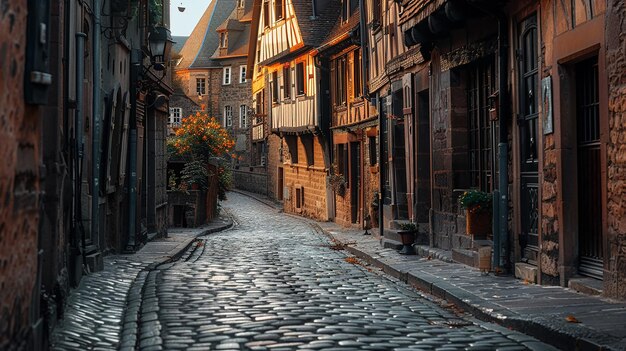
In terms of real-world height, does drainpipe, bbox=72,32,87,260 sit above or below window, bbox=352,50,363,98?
below

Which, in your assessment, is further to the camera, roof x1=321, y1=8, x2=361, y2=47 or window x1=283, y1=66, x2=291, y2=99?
window x1=283, y1=66, x2=291, y2=99

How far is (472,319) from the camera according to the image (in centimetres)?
988

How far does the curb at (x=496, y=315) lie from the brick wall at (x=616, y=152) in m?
1.07

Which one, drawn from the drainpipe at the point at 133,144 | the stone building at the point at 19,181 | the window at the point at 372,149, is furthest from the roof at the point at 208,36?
the stone building at the point at 19,181

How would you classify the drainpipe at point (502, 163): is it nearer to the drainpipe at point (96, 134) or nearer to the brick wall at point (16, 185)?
the drainpipe at point (96, 134)

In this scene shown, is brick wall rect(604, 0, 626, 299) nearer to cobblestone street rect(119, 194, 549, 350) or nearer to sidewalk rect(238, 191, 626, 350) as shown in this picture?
sidewalk rect(238, 191, 626, 350)

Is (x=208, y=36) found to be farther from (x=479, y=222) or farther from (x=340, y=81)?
(x=479, y=222)

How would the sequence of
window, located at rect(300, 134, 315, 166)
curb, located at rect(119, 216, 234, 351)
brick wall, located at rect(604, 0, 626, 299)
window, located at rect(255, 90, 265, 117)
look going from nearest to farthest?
curb, located at rect(119, 216, 234, 351)
brick wall, located at rect(604, 0, 626, 299)
window, located at rect(300, 134, 315, 166)
window, located at rect(255, 90, 265, 117)

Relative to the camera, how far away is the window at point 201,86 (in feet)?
244

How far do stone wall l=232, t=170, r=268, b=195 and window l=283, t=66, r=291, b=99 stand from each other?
47.0ft

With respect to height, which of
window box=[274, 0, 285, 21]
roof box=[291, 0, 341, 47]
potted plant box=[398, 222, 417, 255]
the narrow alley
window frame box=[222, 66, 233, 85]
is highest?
window frame box=[222, 66, 233, 85]

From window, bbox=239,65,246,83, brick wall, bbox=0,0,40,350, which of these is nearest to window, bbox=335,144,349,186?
brick wall, bbox=0,0,40,350

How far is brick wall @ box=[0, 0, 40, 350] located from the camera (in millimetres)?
5516

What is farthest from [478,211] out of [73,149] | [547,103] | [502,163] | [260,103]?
[260,103]
